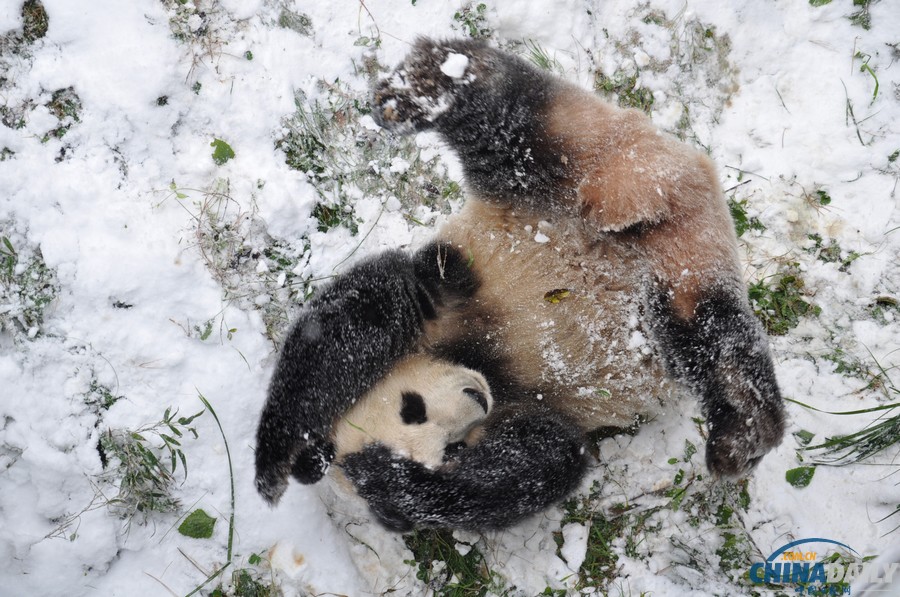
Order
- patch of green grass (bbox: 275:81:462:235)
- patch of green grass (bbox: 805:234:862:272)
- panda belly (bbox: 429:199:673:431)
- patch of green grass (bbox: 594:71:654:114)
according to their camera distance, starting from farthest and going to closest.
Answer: patch of green grass (bbox: 594:71:654:114) < patch of green grass (bbox: 275:81:462:235) < patch of green grass (bbox: 805:234:862:272) < panda belly (bbox: 429:199:673:431)

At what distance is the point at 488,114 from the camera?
338cm

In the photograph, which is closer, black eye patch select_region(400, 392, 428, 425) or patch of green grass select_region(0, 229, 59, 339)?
black eye patch select_region(400, 392, 428, 425)

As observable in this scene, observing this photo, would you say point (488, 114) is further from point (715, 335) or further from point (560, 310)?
point (715, 335)

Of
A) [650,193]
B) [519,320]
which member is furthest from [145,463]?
[650,193]

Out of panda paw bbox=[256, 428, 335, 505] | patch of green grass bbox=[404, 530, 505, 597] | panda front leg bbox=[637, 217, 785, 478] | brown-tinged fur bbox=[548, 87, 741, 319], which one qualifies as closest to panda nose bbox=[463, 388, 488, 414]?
panda paw bbox=[256, 428, 335, 505]

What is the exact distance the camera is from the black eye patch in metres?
3.48

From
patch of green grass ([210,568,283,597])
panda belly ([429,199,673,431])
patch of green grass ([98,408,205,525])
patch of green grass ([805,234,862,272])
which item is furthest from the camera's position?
patch of green grass ([805,234,862,272])

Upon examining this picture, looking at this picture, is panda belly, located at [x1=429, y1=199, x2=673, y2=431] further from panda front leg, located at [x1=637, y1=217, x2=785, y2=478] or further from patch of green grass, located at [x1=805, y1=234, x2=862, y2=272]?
patch of green grass, located at [x1=805, y1=234, x2=862, y2=272]

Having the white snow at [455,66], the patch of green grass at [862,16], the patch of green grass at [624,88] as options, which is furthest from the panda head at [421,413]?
the patch of green grass at [862,16]

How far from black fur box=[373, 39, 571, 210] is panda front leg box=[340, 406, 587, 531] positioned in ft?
4.02

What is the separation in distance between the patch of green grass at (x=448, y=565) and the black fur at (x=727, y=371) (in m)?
1.69

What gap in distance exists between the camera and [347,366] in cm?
350

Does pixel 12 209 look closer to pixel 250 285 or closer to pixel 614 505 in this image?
pixel 250 285

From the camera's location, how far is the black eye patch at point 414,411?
348 cm
